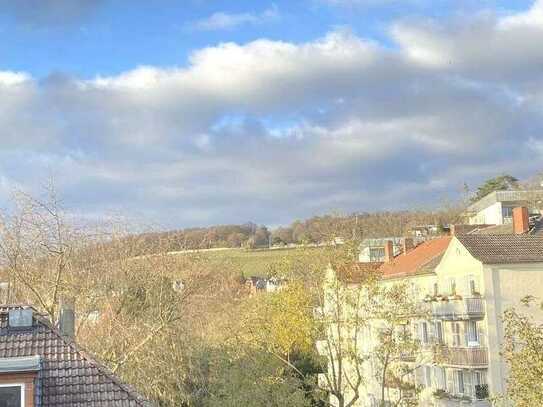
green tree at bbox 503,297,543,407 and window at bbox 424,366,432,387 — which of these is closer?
green tree at bbox 503,297,543,407

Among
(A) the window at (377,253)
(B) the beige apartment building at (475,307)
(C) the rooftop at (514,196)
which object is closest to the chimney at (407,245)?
(A) the window at (377,253)

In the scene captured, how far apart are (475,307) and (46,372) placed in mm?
30607

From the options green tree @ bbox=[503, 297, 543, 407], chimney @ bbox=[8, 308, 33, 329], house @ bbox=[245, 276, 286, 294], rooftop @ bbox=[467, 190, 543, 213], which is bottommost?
green tree @ bbox=[503, 297, 543, 407]

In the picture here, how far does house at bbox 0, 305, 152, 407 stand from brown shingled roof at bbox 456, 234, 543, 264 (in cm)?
2968

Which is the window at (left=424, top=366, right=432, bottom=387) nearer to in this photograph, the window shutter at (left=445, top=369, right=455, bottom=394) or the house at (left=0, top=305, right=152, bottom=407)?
the window shutter at (left=445, top=369, right=455, bottom=394)

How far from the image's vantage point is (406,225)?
90.2 metres

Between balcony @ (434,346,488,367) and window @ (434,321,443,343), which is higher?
window @ (434,321,443,343)

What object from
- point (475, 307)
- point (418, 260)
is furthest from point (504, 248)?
point (418, 260)

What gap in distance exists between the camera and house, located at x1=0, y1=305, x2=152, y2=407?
16.2 metres

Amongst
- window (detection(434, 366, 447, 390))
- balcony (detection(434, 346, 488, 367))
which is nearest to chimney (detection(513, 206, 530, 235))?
balcony (detection(434, 346, 488, 367))

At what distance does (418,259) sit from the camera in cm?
5697

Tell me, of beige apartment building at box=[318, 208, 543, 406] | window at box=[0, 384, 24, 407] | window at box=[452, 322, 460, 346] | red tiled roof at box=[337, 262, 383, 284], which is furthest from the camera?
window at box=[452, 322, 460, 346]

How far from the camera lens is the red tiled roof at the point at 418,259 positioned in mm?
53125

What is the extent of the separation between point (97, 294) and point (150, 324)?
8.74ft
